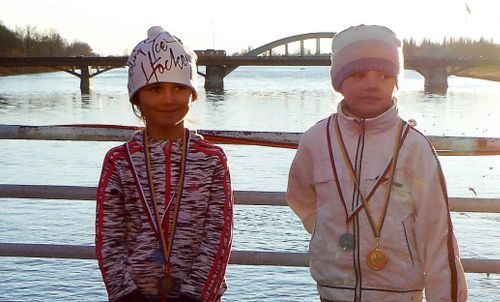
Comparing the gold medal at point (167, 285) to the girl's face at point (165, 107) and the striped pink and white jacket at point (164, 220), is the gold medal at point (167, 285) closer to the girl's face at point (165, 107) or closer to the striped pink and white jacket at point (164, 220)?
the striped pink and white jacket at point (164, 220)

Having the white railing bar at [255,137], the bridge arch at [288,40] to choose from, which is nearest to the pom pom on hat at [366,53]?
the white railing bar at [255,137]

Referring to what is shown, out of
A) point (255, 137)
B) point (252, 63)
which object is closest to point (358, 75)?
point (255, 137)

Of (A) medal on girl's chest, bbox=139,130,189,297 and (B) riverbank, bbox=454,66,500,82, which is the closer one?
(A) medal on girl's chest, bbox=139,130,189,297

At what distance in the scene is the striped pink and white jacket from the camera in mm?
2229

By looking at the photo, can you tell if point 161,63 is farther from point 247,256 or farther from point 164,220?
point 247,256

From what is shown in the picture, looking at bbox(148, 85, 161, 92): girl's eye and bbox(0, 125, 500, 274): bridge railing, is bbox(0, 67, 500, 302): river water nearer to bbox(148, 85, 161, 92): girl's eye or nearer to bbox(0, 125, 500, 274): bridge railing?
bbox(148, 85, 161, 92): girl's eye

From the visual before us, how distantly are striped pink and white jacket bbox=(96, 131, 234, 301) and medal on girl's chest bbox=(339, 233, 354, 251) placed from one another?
28 centimetres

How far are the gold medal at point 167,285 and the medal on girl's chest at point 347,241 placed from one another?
0.42 meters

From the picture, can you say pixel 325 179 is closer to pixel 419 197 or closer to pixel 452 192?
pixel 419 197

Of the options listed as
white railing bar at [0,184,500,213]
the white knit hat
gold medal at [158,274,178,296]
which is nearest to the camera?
gold medal at [158,274,178,296]

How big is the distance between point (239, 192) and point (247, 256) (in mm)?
239

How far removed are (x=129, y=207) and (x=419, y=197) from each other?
0.73 m

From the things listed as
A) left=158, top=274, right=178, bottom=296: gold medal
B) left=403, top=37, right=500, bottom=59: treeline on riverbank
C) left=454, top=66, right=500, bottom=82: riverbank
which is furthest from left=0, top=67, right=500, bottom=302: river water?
left=403, top=37, right=500, bottom=59: treeline on riverbank

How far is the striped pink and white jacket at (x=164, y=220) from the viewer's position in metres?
2.23
